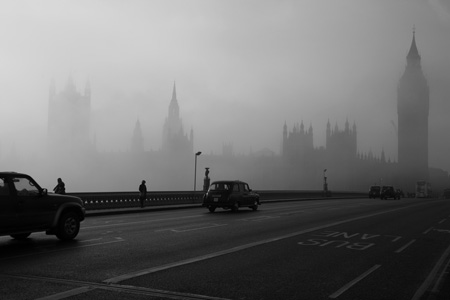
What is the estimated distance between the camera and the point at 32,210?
1200 cm

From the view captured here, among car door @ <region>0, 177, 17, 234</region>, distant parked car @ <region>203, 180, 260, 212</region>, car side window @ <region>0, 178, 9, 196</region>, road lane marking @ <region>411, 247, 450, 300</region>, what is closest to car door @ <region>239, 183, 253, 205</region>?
distant parked car @ <region>203, 180, 260, 212</region>

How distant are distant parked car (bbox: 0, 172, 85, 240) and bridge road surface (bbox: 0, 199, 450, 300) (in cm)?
47

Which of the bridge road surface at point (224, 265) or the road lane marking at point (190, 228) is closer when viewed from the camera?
the bridge road surface at point (224, 265)

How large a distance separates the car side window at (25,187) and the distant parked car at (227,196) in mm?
15447

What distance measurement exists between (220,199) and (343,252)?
52.2ft

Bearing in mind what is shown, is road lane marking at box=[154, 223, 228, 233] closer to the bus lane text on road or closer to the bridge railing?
the bus lane text on road

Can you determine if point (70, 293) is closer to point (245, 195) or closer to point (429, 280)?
point (429, 280)

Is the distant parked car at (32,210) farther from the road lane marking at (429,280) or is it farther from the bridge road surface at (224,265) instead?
the road lane marking at (429,280)

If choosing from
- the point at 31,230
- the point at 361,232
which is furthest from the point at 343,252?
the point at 31,230

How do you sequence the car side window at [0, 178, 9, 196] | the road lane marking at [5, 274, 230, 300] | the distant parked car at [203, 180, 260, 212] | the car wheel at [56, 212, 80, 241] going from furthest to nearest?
the distant parked car at [203, 180, 260, 212] < the car wheel at [56, 212, 80, 241] < the car side window at [0, 178, 9, 196] < the road lane marking at [5, 274, 230, 300]

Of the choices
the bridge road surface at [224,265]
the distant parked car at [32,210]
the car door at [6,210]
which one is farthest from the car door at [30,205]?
the bridge road surface at [224,265]

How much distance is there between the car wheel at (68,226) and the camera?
12898 mm

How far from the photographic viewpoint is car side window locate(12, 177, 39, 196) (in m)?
11.7

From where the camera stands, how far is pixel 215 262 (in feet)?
31.6
